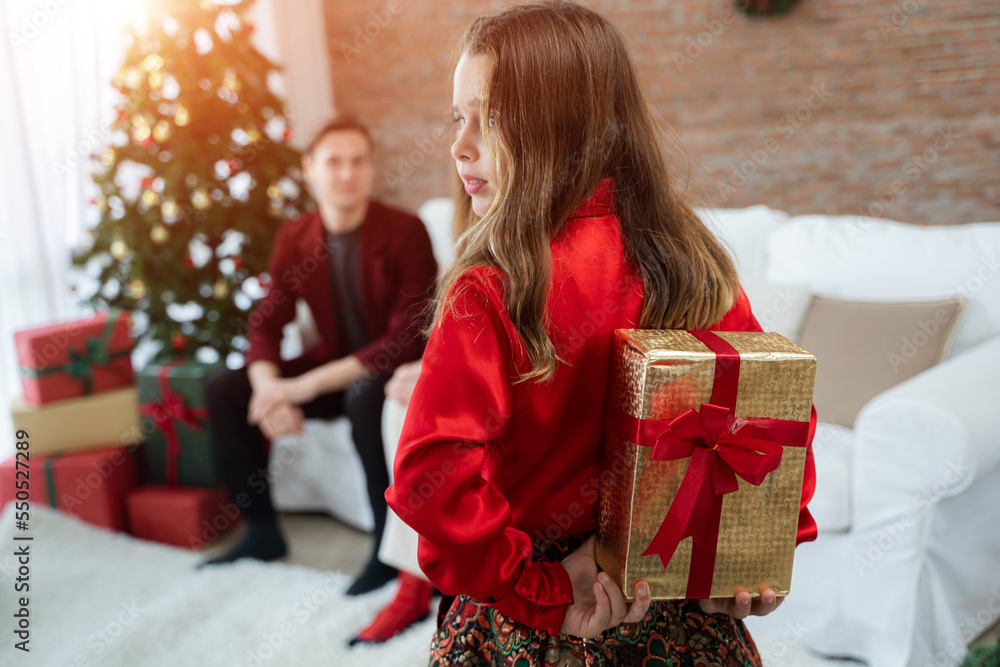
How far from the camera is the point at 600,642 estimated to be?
774 millimetres

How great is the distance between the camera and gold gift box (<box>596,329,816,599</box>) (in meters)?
Result: 0.66

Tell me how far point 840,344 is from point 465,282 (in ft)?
4.91

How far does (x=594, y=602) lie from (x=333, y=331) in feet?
5.57

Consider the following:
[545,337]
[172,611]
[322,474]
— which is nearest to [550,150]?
[545,337]

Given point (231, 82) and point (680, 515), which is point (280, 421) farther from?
point (680, 515)

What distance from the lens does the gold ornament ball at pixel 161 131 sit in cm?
233

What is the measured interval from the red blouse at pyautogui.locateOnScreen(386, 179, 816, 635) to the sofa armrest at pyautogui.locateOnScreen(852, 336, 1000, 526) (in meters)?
0.79

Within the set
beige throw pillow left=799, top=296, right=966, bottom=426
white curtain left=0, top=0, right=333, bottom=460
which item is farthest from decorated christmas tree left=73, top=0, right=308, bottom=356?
beige throw pillow left=799, top=296, right=966, bottom=426

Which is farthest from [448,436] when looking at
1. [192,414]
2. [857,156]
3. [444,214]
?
[857,156]

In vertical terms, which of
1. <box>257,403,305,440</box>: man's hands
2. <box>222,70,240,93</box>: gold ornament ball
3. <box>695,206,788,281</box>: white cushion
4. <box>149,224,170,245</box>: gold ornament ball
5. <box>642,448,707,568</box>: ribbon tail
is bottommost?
<box>257,403,305,440</box>: man's hands

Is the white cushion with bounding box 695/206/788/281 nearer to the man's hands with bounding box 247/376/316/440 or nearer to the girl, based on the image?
the man's hands with bounding box 247/376/316/440

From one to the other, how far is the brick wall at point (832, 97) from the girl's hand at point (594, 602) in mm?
2581

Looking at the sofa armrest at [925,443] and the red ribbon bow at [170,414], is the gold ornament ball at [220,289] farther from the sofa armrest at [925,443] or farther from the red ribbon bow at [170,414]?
the sofa armrest at [925,443]

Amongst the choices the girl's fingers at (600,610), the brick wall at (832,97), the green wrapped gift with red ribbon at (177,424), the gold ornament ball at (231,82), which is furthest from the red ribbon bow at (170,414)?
the girl's fingers at (600,610)
